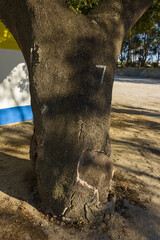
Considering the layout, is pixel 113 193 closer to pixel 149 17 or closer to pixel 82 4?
pixel 82 4

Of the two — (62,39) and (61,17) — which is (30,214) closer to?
(62,39)

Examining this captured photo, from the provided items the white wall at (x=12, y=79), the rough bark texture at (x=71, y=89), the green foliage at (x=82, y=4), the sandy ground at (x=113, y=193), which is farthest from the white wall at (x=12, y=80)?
the rough bark texture at (x=71, y=89)

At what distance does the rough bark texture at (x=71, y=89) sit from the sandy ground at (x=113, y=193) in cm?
21

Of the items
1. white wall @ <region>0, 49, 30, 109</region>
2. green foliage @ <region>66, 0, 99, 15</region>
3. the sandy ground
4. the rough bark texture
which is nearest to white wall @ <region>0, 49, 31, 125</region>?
white wall @ <region>0, 49, 30, 109</region>

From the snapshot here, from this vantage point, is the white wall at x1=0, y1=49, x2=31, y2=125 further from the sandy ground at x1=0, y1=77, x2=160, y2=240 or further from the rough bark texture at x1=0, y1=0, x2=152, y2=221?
the rough bark texture at x1=0, y1=0, x2=152, y2=221

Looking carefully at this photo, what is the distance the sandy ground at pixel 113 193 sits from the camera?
210 centimetres

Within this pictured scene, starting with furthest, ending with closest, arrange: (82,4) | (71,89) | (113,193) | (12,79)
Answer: (12,79), (82,4), (113,193), (71,89)

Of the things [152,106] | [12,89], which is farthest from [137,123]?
[12,89]

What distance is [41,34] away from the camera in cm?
190

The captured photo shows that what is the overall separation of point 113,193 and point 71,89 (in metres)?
1.55

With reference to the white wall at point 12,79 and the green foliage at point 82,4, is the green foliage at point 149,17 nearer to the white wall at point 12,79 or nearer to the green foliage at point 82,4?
the green foliage at point 82,4

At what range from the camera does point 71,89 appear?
201cm

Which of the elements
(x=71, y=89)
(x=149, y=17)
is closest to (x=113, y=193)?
(x=71, y=89)

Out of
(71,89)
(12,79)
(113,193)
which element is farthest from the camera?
(12,79)
